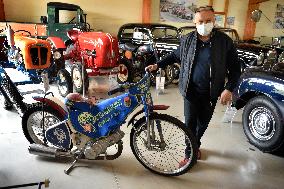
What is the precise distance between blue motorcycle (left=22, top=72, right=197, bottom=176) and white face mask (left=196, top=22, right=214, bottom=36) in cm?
63

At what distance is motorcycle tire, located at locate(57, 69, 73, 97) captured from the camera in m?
4.75

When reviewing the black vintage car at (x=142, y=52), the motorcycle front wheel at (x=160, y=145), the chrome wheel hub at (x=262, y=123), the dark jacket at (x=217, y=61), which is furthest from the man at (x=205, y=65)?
the black vintage car at (x=142, y=52)

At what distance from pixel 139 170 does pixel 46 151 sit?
1017mm

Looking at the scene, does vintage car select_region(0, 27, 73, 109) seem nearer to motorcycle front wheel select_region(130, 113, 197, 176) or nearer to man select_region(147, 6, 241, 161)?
motorcycle front wheel select_region(130, 113, 197, 176)

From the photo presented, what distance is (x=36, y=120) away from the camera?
116 inches

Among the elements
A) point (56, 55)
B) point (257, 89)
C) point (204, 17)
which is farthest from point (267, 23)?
point (204, 17)

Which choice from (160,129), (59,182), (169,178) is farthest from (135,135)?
(59,182)

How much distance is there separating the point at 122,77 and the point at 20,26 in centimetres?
384

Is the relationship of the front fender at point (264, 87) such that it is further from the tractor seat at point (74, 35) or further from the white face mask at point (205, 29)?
the tractor seat at point (74, 35)

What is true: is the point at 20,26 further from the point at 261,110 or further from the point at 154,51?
the point at 261,110

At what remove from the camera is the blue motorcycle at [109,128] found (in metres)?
2.41

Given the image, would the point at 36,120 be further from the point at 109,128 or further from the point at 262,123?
the point at 262,123

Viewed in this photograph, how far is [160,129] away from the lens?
255 centimetres

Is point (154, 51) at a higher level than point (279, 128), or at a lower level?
higher
